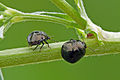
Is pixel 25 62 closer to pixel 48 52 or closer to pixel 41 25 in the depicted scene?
pixel 48 52

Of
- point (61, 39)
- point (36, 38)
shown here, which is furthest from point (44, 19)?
point (61, 39)

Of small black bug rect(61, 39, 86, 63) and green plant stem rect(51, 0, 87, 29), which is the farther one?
small black bug rect(61, 39, 86, 63)

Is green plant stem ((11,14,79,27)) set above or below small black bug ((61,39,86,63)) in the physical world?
above

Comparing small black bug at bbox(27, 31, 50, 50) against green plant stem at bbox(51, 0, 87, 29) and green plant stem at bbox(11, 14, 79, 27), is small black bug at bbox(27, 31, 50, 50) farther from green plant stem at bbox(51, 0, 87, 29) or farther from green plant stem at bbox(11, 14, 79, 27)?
green plant stem at bbox(51, 0, 87, 29)

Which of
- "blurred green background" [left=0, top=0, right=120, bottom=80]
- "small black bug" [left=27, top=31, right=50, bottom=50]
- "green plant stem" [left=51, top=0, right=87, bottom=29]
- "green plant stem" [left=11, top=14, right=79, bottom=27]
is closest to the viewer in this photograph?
"green plant stem" [left=51, top=0, right=87, bottom=29]

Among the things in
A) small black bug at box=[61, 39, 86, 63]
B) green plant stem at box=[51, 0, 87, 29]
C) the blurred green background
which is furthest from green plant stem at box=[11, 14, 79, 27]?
the blurred green background

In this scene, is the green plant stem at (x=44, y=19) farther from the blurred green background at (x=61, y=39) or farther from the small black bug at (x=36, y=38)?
the blurred green background at (x=61, y=39)

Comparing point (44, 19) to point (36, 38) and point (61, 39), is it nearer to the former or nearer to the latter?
point (36, 38)
